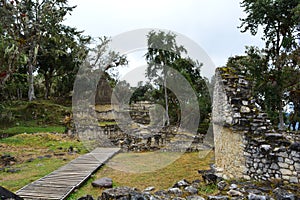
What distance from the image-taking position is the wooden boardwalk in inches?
214

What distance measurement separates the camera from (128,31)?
364 inches

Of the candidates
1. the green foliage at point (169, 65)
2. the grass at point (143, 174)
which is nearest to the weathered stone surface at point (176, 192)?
the grass at point (143, 174)

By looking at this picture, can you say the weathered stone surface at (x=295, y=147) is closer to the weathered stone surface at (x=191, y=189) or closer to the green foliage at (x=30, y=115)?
the weathered stone surface at (x=191, y=189)

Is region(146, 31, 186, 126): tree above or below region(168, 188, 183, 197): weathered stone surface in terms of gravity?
above

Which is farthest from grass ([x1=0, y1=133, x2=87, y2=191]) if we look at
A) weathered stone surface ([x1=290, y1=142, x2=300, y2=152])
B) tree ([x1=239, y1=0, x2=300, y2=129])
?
tree ([x1=239, y1=0, x2=300, y2=129])

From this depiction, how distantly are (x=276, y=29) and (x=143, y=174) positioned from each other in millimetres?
12237

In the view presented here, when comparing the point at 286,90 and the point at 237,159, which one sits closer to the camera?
the point at 237,159

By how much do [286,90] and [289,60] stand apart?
5.78 ft

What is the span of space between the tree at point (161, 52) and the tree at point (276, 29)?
16.6 feet

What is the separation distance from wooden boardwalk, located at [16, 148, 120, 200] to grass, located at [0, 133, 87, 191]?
1.43 ft

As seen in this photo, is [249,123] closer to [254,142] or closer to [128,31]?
[254,142]

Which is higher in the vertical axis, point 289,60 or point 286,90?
point 289,60

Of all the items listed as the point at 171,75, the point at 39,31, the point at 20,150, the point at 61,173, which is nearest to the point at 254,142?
the point at 61,173

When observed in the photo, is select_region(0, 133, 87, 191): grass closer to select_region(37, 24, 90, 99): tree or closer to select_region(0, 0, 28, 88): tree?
select_region(0, 0, 28, 88): tree
